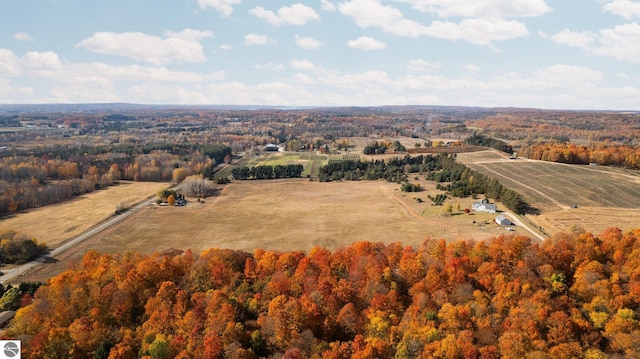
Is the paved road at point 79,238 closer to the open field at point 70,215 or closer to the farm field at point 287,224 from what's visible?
the open field at point 70,215

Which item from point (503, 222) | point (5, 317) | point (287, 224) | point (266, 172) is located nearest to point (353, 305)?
point (5, 317)

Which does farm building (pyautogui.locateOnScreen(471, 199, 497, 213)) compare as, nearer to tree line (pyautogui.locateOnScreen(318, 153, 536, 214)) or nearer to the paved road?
tree line (pyautogui.locateOnScreen(318, 153, 536, 214))

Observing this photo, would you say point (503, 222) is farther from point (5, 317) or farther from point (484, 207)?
point (5, 317)

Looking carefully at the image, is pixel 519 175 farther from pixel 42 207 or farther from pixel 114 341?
pixel 42 207

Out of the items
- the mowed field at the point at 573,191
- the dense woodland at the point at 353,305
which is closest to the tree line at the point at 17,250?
the dense woodland at the point at 353,305

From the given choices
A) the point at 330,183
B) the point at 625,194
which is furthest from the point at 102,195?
the point at 625,194

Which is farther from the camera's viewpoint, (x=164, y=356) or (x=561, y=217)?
(x=561, y=217)
